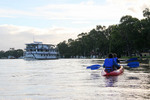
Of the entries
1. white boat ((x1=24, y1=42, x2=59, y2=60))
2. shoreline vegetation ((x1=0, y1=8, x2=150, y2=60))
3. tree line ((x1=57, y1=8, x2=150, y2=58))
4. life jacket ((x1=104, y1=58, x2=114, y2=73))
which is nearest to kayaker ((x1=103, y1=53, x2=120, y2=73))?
life jacket ((x1=104, y1=58, x2=114, y2=73))

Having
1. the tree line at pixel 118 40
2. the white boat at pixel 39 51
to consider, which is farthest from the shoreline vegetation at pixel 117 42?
the white boat at pixel 39 51

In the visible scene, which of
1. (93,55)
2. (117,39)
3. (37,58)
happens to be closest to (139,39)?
(117,39)

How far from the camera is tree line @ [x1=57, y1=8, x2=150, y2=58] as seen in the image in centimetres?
8692

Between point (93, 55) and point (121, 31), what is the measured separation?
6787cm

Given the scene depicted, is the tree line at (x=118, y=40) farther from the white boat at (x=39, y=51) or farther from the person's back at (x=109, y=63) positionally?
the person's back at (x=109, y=63)

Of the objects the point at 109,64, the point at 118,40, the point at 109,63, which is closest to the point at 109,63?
the point at 109,63

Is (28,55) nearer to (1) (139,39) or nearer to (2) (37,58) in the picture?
(2) (37,58)

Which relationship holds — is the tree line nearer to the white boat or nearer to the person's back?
the white boat

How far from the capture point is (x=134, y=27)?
87.4 m

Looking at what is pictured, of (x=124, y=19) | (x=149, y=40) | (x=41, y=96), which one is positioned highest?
(x=124, y=19)

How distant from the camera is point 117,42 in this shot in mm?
97125

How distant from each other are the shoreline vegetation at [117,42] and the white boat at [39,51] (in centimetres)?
2952

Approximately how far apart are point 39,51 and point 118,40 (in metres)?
40.1

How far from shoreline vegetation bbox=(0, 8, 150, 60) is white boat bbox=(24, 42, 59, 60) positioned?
1162 inches
